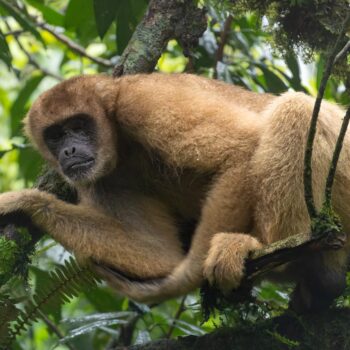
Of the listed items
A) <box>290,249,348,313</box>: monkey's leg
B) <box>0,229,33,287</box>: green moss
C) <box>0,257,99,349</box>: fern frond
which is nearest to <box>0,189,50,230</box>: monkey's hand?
<box>0,229,33,287</box>: green moss

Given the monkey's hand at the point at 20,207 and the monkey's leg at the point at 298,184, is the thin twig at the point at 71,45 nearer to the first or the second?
the monkey's hand at the point at 20,207

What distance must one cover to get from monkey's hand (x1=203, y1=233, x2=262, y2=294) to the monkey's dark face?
69.6 inches

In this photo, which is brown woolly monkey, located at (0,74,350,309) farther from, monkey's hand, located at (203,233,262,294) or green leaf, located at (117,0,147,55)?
green leaf, located at (117,0,147,55)

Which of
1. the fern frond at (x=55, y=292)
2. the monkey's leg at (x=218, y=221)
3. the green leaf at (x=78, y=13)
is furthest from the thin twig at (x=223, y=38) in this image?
the fern frond at (x=55, y=292)

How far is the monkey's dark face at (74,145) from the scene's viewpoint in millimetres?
6934

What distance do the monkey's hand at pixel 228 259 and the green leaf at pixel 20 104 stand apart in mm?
4487

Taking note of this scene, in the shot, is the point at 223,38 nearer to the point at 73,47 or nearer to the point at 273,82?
the point at 273,82

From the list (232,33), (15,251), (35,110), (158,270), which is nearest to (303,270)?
(158,270)

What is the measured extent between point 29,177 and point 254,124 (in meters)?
3.81

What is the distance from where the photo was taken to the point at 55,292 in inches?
224

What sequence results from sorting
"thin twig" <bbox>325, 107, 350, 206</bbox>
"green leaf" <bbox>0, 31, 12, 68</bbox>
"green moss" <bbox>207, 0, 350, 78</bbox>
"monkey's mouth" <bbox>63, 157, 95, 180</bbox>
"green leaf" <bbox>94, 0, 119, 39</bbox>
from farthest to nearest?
"green leaf" <bbox>94, 0, 119, 39</bbox> < "green leaf" <bbox>0, 31, 12, 68</bbox> < "monkey's mouth" <bbox>63, 157, 95, 180</bbox> < "green moss" <bbox>207, 0, 350, 78</bbox> < "thin twig" <bbox>325, 107, 350, 206</bbox>

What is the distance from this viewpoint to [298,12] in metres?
6.99

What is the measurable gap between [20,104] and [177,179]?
420cm

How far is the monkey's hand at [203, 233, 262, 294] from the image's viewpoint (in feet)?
17.7
